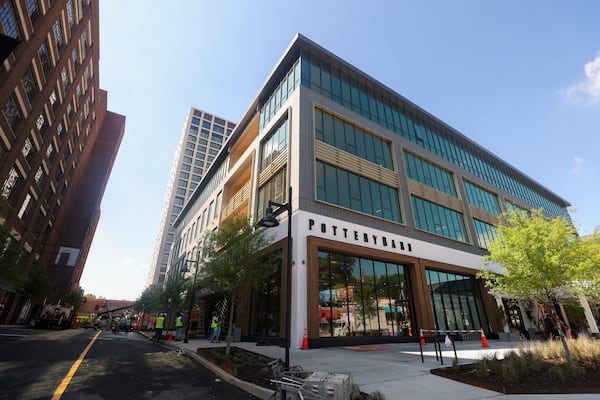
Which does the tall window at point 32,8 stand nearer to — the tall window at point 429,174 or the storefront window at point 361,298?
the storefront window at point 361,298


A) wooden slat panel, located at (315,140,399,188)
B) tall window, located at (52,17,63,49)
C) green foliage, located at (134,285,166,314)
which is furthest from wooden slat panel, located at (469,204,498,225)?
tall window, located at (52,17,63,49)

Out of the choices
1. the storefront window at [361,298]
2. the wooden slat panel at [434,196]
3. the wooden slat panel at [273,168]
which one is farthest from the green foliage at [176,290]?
the wooden slat panel at [434,196]

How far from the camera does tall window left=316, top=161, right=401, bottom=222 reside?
20.0 m

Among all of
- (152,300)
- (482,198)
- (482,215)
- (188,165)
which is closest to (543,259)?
(482,215)

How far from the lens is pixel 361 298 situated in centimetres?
1827

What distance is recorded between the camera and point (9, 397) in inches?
229

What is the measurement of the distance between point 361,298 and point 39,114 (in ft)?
109

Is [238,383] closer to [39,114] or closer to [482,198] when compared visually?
[39,114]

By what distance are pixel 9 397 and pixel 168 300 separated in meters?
31.3

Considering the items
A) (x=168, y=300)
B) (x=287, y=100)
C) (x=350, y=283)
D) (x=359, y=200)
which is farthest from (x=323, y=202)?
(x=168, y=300)

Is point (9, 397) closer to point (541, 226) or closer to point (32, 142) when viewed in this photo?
point (541, 226)

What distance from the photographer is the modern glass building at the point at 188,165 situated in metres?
92.0

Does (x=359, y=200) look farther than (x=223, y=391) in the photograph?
Yes

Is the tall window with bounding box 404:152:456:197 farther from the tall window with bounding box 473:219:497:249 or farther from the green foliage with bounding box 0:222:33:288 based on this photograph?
the green foliage with bounding box 0:222:33:288
